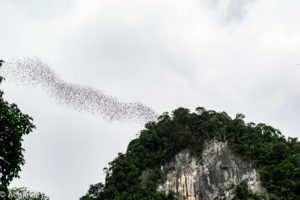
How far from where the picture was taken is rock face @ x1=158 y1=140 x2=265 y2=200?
1141 inches

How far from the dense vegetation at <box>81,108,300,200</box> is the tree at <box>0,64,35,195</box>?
863 inches

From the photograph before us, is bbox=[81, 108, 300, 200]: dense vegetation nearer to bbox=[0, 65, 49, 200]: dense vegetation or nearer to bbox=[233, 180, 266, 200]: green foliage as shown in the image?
bbox=[233, 180, 266, 200]: green foliage

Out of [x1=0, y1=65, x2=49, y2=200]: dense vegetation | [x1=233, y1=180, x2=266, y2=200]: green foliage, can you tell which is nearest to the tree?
[x1=0, y1=65, x2=49, y2=200]: dense vegetation

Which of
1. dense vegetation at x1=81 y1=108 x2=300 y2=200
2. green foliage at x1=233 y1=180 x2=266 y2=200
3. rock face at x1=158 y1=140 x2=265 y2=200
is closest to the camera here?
green foliage at x1=233 y1=180 x2=266 y2=200

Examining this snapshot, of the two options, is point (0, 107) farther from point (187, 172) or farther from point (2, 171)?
point (187, 172)

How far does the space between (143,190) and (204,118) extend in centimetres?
1479

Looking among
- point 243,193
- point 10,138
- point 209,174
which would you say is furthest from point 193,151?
point 10,138

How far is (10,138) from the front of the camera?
736cm

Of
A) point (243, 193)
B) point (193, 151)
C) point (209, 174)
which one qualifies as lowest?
point (243, 193)

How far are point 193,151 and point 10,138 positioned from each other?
28405 mm

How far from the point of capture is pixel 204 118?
3906cm


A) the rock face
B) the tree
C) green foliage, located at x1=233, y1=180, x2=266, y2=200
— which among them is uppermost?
the rock face

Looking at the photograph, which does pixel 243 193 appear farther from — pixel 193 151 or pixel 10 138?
pixel 10 138

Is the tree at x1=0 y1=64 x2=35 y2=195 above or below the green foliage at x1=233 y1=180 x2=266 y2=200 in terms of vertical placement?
below
